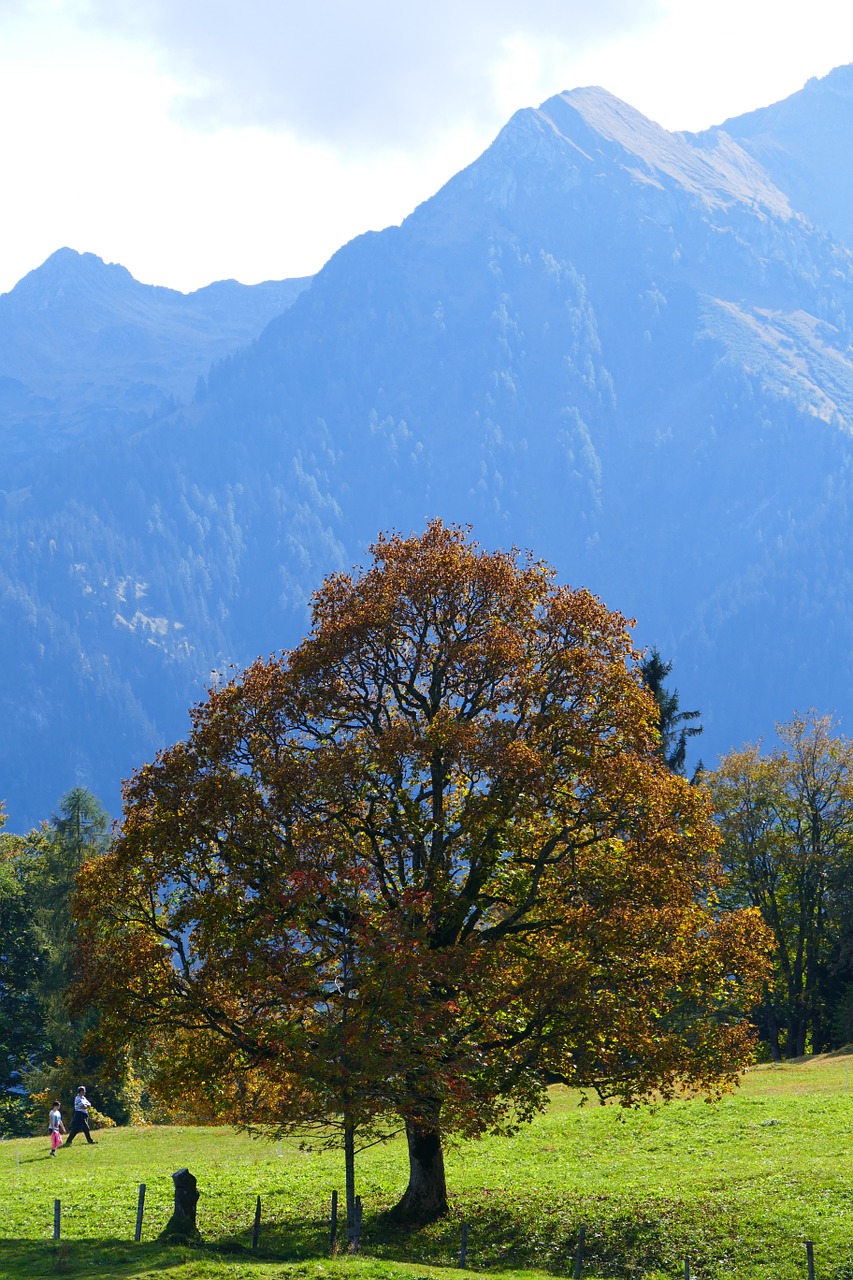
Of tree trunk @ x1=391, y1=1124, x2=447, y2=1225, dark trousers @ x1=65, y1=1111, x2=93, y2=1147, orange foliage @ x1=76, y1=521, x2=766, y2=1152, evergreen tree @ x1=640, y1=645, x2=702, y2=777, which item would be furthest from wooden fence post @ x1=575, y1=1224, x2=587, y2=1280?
evergreen tree @ x1=640, y1=645, x2=702, y2=777

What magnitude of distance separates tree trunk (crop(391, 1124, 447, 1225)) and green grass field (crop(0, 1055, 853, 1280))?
0.51 m

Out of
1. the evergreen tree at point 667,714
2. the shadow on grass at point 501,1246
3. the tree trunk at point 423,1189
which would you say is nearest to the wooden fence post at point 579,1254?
the shadow on grass at point 501,1246

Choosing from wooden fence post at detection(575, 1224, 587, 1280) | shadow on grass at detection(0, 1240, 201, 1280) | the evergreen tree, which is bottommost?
wooden fence post at detection(575, 1224, 587, 1280)

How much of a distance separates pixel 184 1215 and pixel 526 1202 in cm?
973

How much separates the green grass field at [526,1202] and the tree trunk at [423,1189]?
0.51 m

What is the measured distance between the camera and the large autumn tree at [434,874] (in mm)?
29453

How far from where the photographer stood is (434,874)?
31172mm

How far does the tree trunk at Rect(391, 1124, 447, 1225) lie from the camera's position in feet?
108

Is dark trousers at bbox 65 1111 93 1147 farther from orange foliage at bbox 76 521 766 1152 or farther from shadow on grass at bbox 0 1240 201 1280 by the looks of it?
shadow on grass at bbox 0 1240 201 1280

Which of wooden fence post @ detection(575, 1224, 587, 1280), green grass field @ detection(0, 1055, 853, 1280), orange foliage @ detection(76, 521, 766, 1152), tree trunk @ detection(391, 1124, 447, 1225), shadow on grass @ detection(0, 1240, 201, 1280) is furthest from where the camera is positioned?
tree trunk @ detection(391, 1124, 447, 1225)

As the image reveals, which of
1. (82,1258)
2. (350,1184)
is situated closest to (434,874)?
(350,1184)

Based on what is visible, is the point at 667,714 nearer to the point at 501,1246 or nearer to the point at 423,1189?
the point at 423,1189

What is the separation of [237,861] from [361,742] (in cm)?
446

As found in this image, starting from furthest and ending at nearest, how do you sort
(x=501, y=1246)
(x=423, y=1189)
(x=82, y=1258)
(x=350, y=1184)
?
(x=423, y=1189) → (x=501, y=1246) → (x=350, y=1184) → (x=82, y=1258)
